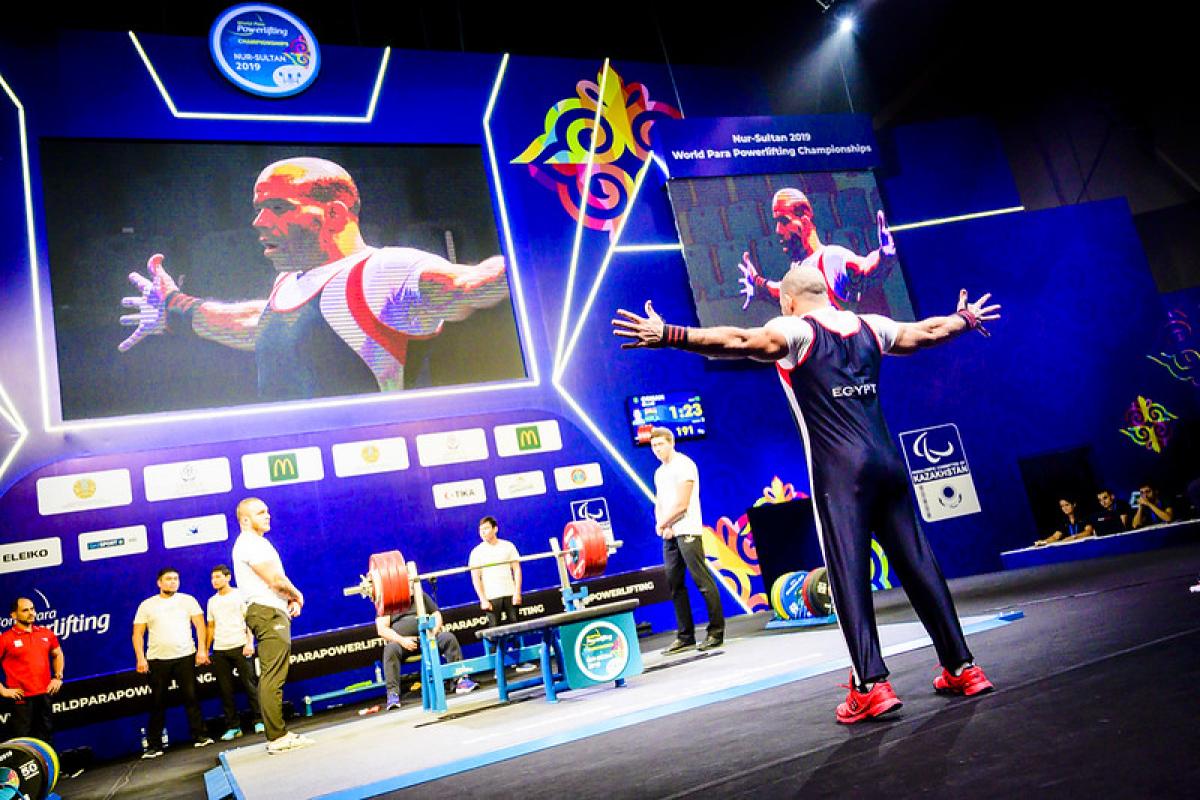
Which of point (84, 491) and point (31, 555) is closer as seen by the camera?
point (31, 555)

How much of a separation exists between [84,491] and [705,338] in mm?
6552

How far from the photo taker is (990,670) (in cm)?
320

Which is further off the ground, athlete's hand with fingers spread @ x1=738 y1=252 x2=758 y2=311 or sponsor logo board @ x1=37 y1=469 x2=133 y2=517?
athlete's hand with fingers spread @ x1=738 y1=252 x2=758 y2=311

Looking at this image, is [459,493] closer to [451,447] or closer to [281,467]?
[451,447]

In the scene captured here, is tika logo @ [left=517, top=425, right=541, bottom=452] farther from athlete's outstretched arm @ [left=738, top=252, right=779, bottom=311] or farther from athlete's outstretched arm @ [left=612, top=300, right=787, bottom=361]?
athlete's outstretched arm @ [left=612, top=300, right=787, bottom=361]

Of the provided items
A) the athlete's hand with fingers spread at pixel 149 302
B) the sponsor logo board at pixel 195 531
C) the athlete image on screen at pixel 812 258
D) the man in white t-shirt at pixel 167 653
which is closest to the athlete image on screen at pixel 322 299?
the athlete's hand with fingers spread at pixel 149 302

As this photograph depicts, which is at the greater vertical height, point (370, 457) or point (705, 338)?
point (370, 457)

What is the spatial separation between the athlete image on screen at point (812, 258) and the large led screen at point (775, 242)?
0.01 meters

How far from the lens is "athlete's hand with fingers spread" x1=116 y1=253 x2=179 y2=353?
781 centimetres

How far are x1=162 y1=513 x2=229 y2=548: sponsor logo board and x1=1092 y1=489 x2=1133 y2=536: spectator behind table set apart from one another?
27.9 ft

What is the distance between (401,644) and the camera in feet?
20.6

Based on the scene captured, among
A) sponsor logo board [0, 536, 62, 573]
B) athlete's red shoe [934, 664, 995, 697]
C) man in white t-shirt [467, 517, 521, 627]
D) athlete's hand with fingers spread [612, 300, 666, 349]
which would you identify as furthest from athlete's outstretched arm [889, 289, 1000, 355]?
sponsor logo board [0, 536, 62, 573]

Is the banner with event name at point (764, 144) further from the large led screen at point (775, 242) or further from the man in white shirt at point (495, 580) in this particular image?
the man in white shirt at point (495, 580)

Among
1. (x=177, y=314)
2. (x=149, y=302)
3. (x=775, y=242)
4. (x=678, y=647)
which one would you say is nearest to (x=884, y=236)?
(x=775, y=242)
